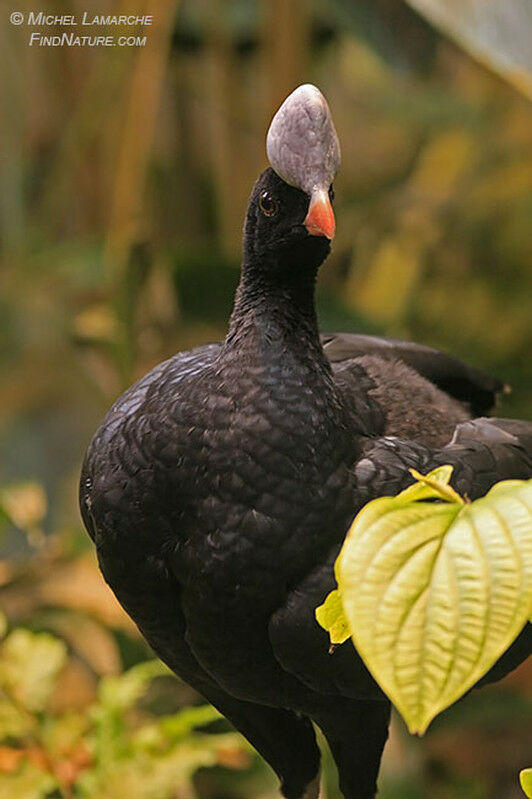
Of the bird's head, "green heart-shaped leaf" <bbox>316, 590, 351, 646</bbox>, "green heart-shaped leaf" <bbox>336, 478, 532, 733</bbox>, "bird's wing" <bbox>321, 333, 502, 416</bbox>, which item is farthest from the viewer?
"bird's wing" <bbox>321, 333, 502, 416</bbox>

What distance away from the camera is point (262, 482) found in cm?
85

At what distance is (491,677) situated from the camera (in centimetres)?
97

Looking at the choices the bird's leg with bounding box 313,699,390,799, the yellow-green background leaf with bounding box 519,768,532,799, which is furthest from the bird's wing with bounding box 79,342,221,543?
the yellow-green background leaf with bounding box 519,768,532,799

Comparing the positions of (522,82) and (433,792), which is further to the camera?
(433,792)

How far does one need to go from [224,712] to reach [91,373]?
1.15 meters

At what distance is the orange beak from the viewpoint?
2.55 ft

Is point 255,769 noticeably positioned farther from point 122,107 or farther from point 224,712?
point 122,107

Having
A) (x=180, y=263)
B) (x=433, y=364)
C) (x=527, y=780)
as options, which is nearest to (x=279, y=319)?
(x=433, y=364)

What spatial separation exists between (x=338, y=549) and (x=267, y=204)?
0.26 m

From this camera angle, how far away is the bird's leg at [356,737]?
96cm

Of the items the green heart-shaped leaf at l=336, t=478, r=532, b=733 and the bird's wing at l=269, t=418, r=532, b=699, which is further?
the bird's wing at l=269, t=418, r=532, b=699

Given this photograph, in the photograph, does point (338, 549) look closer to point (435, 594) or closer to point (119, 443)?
point (119, 443)

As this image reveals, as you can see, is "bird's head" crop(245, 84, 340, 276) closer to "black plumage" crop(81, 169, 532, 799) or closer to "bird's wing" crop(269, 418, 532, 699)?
"black plumage" crop(81, 169, 532, 799)

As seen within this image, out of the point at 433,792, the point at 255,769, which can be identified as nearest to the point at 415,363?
the point at 255,769
